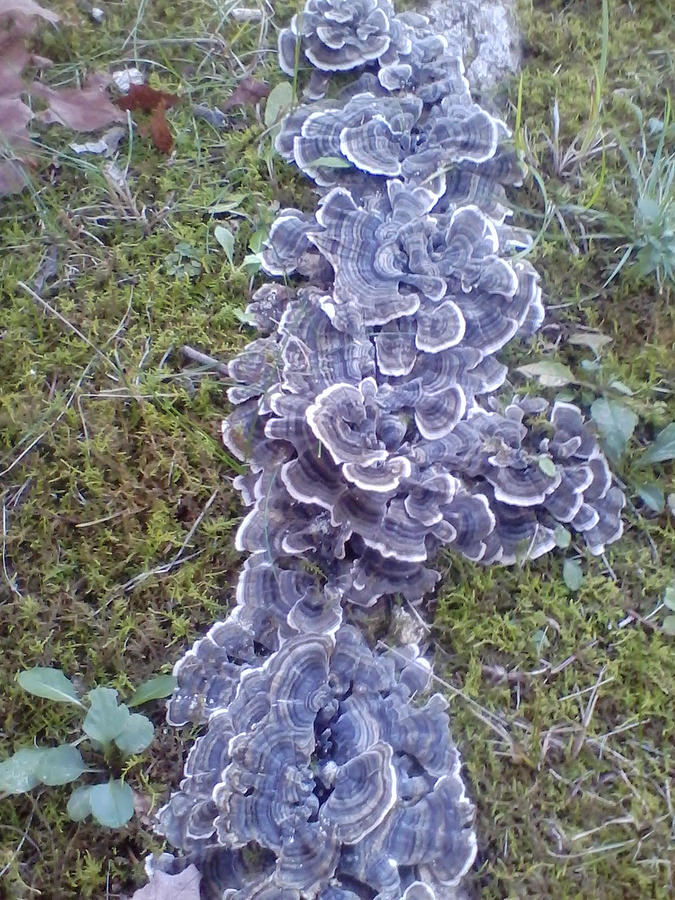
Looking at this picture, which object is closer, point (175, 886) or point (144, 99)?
point (175, 886)

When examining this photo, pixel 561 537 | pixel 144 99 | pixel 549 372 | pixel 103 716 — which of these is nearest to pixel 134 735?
pixel 103 716

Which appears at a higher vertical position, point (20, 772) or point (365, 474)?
point (365, 474)

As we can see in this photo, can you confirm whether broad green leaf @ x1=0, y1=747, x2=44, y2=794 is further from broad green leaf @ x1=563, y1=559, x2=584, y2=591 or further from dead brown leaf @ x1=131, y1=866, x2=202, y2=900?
broad green leaf @ x1=563, y1=559, x2=584, y2=591

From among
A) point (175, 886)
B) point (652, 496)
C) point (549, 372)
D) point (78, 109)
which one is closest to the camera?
point (175, 886)

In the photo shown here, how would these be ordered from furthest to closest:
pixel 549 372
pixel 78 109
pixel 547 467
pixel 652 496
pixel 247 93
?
pixel 247 93
pixel 78 109
pixel 549 372
pixel 652 496
pixel 547 467

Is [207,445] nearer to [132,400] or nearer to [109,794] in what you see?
[132,400]

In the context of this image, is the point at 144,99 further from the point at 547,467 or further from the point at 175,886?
the point at 175,886

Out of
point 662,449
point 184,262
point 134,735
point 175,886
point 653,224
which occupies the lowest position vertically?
point 175,886
